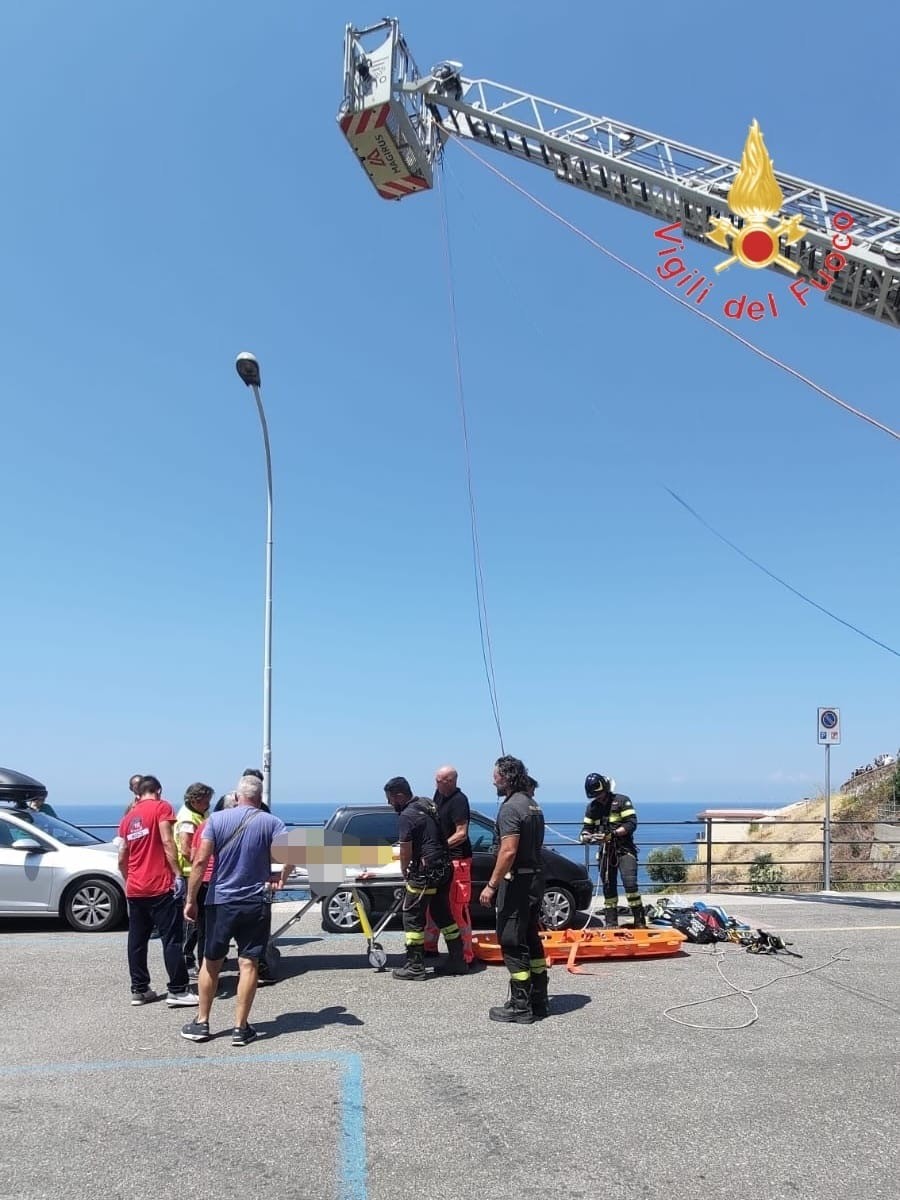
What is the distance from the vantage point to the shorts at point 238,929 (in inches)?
228

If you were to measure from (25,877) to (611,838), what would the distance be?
263 inches

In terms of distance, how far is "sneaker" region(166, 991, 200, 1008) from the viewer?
671cm

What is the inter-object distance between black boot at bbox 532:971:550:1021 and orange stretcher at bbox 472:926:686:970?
168 cm

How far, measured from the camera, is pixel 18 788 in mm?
12391

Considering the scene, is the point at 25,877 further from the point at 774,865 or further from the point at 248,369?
the point at 774,865

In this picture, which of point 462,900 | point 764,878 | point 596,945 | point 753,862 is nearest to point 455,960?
point 462,900

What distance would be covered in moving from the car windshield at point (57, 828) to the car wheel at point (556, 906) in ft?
18.7

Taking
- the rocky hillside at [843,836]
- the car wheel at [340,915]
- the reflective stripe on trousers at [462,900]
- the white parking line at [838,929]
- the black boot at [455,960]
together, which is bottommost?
the rocky hillside at [843,836]

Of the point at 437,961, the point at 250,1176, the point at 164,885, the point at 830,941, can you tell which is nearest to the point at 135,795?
the point at 164,885

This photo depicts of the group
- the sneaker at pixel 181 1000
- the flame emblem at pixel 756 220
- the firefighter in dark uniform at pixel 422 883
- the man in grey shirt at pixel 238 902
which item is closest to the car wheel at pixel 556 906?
the firefighter in dark uniform at pixel 422 883

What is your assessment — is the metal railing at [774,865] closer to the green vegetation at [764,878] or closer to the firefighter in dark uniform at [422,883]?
the green vegetation at [764,878]

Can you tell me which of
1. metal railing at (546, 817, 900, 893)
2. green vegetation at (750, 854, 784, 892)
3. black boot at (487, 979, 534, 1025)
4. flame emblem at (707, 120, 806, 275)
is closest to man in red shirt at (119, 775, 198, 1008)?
black boot at (487, 979, 534, 1025)

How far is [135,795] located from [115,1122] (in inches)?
132

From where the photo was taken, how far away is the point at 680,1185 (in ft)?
12.3
